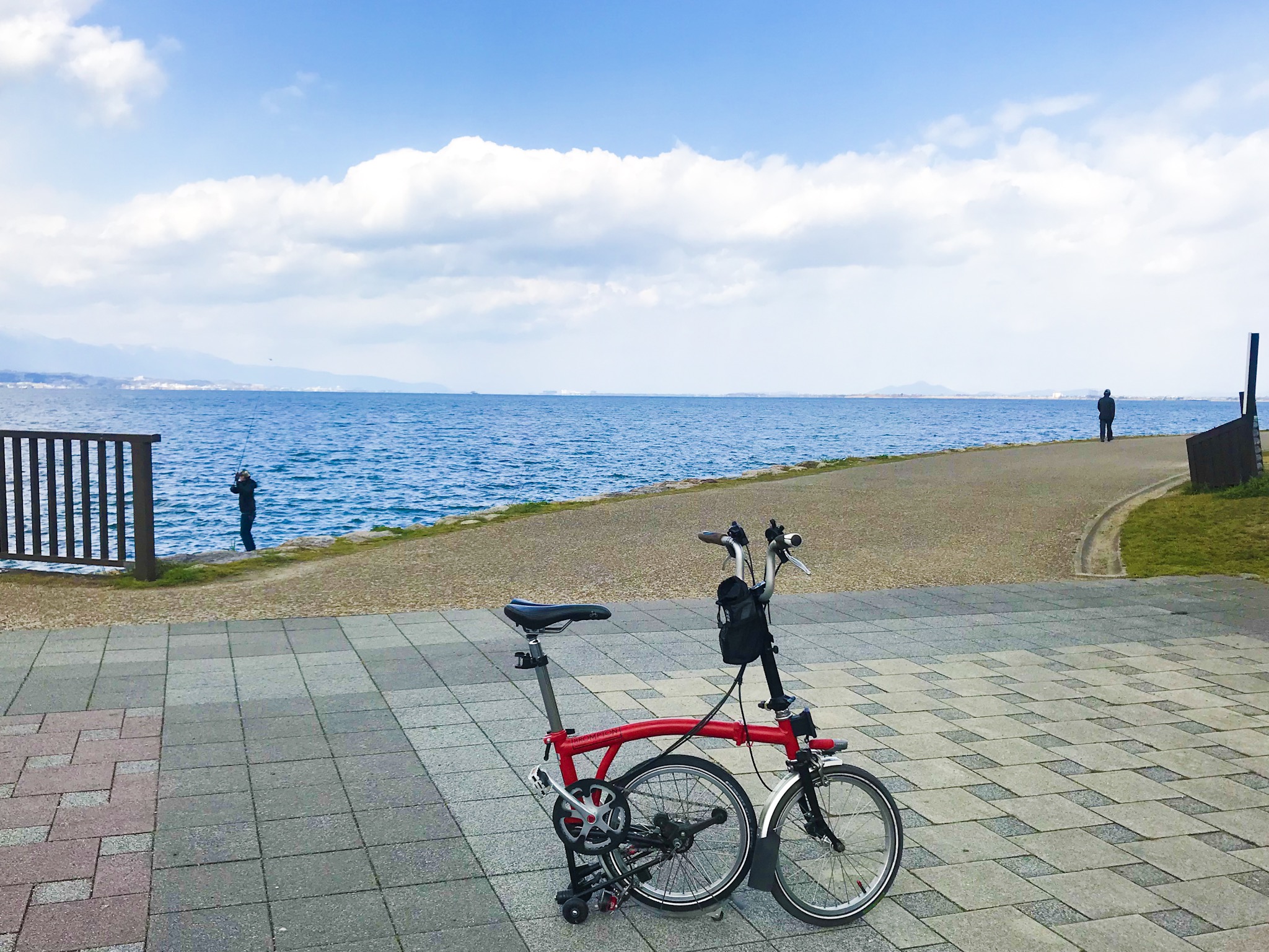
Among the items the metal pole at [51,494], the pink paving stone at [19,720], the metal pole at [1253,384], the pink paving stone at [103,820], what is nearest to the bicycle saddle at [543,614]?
the pink paving stone at [103,820]

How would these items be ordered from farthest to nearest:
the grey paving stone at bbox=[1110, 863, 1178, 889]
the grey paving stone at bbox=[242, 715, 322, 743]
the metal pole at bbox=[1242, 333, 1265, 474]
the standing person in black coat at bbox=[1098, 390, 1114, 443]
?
the standing person in black coat at bbox=[1098, 390, 1114, 443] → the metal pole at bbox=[1242, 333, 1265, 474] → the grey paving stone at bbox=[242, 715, 322, 743] → the grey paving stone at bbox=[1110, 863, 1178, 889]

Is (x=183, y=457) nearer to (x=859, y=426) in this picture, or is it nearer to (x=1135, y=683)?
(x=1135, y=683)

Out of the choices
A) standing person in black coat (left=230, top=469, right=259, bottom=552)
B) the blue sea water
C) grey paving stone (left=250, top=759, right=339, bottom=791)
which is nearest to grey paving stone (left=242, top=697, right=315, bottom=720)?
grey paving stone (left=250, top=759, right=339, bottom=791)

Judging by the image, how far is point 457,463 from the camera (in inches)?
1893

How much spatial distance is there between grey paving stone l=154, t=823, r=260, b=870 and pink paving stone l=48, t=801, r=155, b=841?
0.52ft

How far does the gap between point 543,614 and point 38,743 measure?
3.36m

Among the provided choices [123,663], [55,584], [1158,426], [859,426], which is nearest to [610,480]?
[55,584]

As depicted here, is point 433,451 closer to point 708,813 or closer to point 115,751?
point 115,751

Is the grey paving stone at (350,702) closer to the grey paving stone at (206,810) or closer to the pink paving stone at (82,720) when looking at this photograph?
the pink paving stone at (82,720)

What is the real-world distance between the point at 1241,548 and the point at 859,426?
8899 centimetres

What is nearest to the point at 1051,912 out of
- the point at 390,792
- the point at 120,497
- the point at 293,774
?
the point at 390,792

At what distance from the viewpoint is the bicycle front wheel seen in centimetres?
387

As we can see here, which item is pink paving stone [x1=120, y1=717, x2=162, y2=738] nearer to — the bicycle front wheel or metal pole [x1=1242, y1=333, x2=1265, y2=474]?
the bicycle front wheel

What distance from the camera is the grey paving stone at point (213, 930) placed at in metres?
3.53
